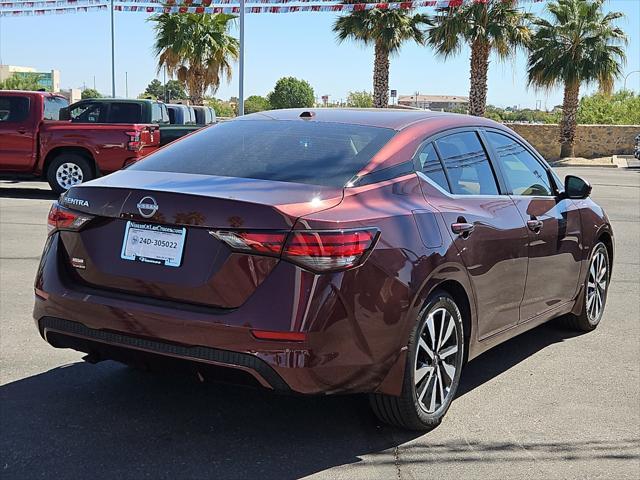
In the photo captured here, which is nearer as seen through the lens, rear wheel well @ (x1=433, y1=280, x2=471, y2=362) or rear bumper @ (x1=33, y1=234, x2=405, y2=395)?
rear bumper @ (x1=33, y1=234, x2=405, y2=395)

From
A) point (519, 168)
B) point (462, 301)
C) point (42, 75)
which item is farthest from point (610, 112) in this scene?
point (42, 75)

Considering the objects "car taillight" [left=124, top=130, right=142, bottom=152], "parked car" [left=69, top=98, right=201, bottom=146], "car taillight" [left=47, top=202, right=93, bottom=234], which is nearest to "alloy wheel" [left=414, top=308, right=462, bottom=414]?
"car taillight" [left=47, top=202, right=93, bottom=234]

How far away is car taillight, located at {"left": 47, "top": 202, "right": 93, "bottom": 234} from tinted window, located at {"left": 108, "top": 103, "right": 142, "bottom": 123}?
1173 centimetres

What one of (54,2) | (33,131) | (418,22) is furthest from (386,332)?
(418,22)

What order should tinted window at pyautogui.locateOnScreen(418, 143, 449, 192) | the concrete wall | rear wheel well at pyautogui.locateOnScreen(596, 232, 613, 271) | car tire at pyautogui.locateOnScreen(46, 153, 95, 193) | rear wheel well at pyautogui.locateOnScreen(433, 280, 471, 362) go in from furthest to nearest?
1. the concrete wall
2. car tire at pyautogui.locateOnScreen(46, 153, 95, 193)
3. rear wheel well at pyautogui.locateOnScreen(596, 232, 613, 271)
4. tinted window at pyautogui.locateOnScreen(418, 143, 449, 192)
5. rear wheel well at pyautogui.locateOnScreen(433, 280, 471, 362)

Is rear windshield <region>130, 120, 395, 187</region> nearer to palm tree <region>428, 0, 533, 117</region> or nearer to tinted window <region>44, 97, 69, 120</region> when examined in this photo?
tinted window <region>44, 97, 69, 120</region>

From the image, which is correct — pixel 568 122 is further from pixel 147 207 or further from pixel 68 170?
pixel 147 207

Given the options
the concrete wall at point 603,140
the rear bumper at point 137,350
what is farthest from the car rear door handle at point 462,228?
the concrete wall at point 603,140

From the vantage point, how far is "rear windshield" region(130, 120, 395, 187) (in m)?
3.74

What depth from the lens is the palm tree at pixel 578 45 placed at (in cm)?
3316

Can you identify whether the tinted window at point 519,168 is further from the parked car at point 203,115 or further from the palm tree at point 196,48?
the palm tree at point 196,48

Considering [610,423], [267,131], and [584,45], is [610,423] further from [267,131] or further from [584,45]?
[584,45]

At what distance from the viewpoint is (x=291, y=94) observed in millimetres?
84500

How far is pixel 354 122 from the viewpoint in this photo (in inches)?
171
